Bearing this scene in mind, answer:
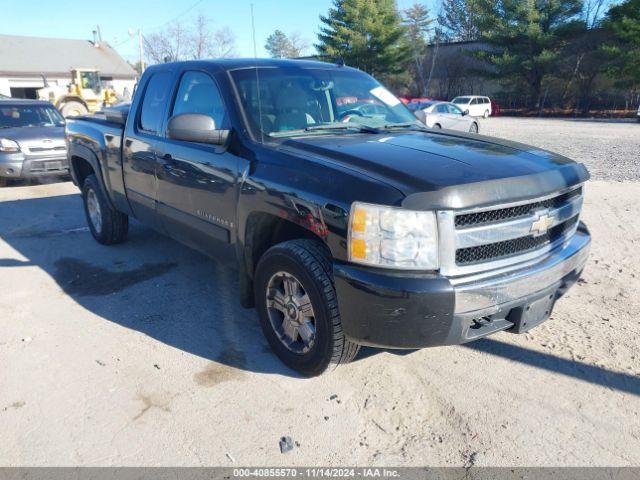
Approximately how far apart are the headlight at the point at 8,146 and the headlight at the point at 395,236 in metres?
9.10

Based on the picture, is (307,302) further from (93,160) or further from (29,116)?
(29,116)

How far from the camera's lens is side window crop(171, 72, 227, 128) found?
12.0 ft

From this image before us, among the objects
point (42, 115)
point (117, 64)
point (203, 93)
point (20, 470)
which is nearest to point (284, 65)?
point (203, 93)

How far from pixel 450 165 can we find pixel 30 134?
9426 millimetres

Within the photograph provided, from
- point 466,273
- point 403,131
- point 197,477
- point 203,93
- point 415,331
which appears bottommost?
point 197,477

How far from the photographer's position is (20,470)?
2426mm

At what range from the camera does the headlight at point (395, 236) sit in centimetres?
244

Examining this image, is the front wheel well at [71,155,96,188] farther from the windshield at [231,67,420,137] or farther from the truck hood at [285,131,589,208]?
the truck hood at [285,131,589,208]

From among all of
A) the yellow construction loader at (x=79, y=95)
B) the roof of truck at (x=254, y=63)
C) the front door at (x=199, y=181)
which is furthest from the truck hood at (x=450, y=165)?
the yellow construction loader at (x=79, y=95)

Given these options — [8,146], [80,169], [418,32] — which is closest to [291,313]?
[80,169]

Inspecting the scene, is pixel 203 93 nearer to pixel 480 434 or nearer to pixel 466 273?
pixel 466 273

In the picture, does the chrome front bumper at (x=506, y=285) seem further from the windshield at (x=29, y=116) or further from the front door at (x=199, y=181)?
the windshield at (x=29, y=116)

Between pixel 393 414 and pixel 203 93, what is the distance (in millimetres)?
2687

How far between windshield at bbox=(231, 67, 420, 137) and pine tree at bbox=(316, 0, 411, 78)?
39.6 m
